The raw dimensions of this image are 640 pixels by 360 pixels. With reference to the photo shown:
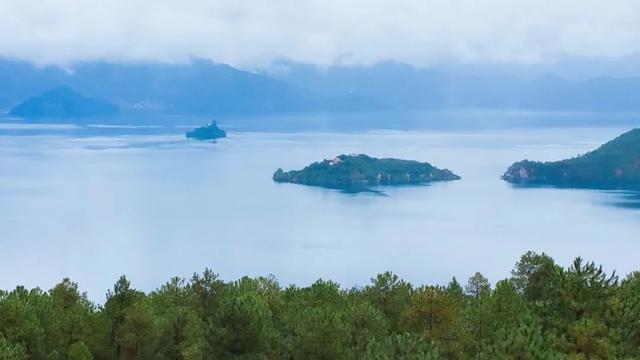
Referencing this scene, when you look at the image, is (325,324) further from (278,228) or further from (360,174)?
(360,174)

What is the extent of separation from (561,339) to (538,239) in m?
92.8

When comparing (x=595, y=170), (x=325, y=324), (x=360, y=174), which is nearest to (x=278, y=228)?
(x=360, y=174)

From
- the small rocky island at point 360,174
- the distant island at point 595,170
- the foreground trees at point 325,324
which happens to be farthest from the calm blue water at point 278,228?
the foreground trees at point 325,324

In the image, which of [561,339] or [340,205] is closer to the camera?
[561,339]

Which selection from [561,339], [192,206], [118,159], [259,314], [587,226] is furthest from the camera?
[118,159]

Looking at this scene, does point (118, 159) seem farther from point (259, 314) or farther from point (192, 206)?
point (259, 314)

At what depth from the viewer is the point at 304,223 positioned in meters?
118

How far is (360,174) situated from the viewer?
531 ft

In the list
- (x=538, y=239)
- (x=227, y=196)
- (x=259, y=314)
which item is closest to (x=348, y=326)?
(x=259, y=314)

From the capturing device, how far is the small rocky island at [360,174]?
6294 inches

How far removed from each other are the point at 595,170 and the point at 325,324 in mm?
150618

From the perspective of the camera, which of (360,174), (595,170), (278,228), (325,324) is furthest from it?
(360,174)

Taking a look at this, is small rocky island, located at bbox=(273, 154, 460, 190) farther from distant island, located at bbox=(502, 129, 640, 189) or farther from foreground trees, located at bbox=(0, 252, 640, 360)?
foreground trees, located at bbox=(0, 252, 640, 360)

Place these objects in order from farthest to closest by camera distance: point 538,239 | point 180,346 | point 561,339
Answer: point 538,239 → point 180,346 → point 561,339
